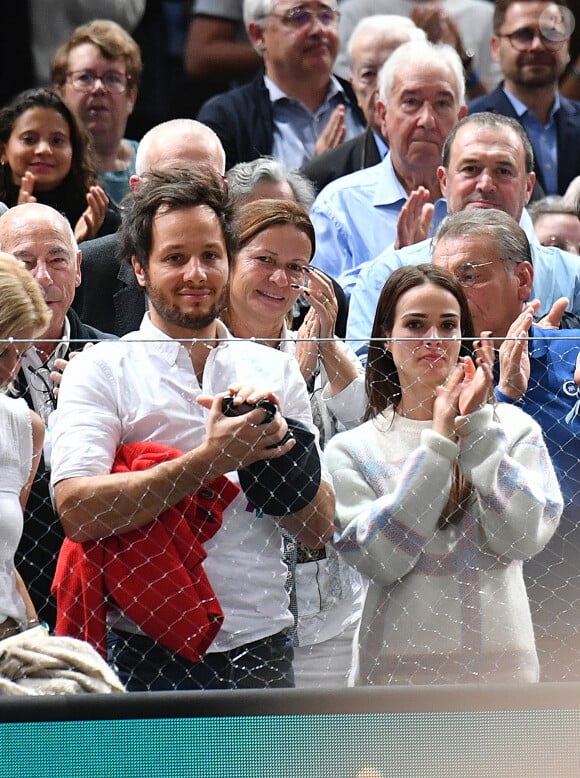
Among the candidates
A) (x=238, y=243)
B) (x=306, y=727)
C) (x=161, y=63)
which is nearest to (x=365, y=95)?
(x=161, y=63)

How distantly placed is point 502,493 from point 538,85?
288 centimetres

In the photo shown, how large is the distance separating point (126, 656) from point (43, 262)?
118 cm

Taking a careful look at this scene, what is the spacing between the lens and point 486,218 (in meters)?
3.98

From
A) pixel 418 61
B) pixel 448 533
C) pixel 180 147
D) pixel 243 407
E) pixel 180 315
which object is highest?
pixel 418 61

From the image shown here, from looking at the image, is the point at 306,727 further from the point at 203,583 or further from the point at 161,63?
the point at 161,63

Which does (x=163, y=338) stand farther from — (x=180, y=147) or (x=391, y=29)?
(x=391, y=29)

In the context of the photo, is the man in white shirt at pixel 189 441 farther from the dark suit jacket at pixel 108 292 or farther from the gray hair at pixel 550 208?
the gray hair at pixel 550 208

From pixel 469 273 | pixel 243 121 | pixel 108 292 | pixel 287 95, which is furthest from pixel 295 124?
pixel 469 273

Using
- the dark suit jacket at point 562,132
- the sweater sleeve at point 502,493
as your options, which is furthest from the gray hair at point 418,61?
the sweater sleeve at point 502,493

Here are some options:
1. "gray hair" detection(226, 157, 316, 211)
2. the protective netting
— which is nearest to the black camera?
the protective netting

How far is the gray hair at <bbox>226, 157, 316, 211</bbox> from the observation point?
4.38 metres

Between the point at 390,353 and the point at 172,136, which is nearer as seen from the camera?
the point at 390,353

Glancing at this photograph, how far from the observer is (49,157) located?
4773 millimetres

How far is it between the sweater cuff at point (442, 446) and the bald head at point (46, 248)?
1.07 m
